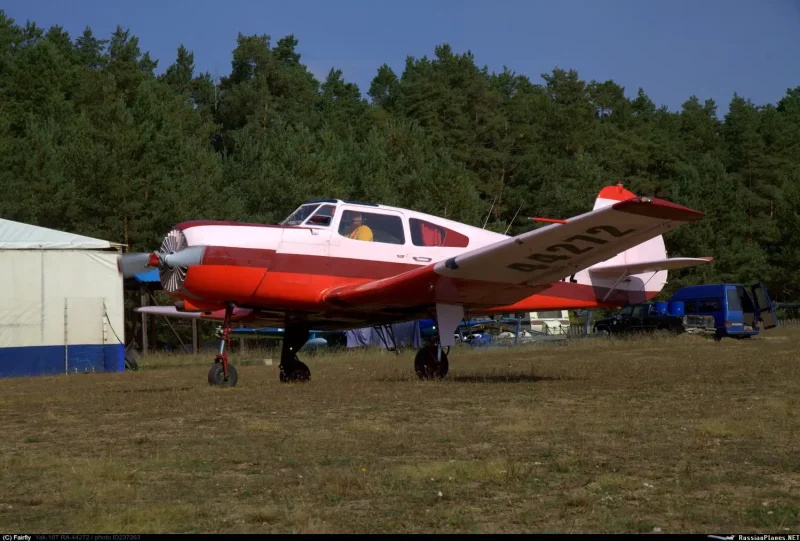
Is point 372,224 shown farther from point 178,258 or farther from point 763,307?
point 763,307

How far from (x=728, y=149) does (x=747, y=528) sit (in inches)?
3331

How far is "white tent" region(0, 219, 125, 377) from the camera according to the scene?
24531mm

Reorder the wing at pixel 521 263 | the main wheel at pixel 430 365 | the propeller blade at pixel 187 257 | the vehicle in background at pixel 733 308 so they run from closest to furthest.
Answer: the wing at pixel 521 263
the propeller blade at pixel 187 257
the main wheel at pixel 430 365
the vehicle in background at pixel 733 308

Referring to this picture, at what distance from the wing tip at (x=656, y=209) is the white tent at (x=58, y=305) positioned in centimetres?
1728

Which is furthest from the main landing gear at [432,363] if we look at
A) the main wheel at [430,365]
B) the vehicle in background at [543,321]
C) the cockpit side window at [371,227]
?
the vehicle in background at [543,321]

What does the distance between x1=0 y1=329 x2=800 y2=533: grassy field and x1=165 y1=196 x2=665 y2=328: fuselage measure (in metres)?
1.94

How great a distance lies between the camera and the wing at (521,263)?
12383 millimetres

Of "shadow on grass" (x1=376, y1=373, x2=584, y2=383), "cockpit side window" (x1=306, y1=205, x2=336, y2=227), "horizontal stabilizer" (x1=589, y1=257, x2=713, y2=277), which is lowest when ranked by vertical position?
"shadow on grass" (x1=376, y1=373, x2=584, y2=383)

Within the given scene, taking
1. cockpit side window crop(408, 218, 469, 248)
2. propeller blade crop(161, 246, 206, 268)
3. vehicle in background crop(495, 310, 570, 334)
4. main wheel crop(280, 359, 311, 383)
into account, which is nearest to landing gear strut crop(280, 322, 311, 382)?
main wheel crop(280, 359, 311, 383)

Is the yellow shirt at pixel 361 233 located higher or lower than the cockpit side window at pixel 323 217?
lower

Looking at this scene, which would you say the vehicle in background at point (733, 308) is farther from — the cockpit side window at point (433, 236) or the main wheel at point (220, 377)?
the main wheel at point (220, 377)

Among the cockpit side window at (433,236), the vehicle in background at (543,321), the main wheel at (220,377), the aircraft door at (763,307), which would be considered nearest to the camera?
the main wheel at (220,377)

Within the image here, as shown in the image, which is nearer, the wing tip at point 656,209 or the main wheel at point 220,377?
the wing tip at point 656,209

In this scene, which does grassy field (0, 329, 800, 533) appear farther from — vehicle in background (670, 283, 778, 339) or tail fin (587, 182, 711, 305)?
vehicle in background (670, 283, 778, 339)
